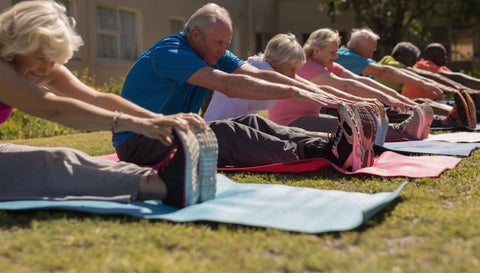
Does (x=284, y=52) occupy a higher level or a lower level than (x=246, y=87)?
higher

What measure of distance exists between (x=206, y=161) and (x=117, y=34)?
1098 centimetres

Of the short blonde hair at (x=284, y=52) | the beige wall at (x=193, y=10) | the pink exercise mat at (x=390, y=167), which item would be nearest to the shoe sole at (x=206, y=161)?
the pink exercise mat at (x=390, y=167)

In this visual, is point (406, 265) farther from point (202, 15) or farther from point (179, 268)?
point (202, 15)

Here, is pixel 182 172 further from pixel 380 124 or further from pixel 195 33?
pixel 380 124

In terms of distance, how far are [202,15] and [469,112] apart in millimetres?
A: 5060

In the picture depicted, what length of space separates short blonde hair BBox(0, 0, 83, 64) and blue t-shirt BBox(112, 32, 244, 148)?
3.19 feet

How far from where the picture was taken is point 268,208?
2.88 meters

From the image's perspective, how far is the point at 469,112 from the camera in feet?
24.7

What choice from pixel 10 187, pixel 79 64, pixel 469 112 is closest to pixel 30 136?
→ pixel 79 64

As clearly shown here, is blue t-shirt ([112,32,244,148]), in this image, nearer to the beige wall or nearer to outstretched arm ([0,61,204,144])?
outstretched arm ([0,61,204,144])

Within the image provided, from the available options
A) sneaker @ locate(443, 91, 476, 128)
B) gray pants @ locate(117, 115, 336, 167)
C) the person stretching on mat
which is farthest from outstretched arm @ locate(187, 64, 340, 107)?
sneaker @ locate(443, 91, 476, 128)

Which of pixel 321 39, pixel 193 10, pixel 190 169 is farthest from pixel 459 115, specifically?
pixel 193 10

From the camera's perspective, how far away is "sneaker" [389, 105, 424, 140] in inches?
246

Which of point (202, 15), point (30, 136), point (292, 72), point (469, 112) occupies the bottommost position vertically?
point (30, 136)
